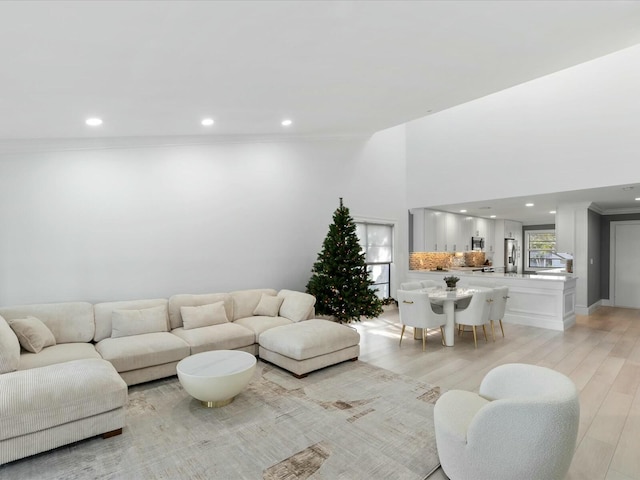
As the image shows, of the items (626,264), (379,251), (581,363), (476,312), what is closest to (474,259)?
(626,264)

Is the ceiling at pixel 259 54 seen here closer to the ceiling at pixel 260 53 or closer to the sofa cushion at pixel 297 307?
the ceiling at pixel 260 53

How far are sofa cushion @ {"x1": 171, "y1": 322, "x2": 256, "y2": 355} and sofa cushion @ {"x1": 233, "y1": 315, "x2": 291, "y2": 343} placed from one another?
3.4 inches

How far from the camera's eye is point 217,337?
163 inches

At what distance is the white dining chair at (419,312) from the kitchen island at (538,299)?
2123mm

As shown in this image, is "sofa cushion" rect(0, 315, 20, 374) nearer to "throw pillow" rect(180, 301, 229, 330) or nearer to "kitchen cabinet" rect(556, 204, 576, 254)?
"throw pillow" rect(180, 301, 229, 330)

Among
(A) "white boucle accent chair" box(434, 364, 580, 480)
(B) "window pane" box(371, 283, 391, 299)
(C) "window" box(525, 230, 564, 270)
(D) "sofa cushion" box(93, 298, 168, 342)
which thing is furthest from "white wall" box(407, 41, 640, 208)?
(C) "window" box(525, 230, 564, 270)

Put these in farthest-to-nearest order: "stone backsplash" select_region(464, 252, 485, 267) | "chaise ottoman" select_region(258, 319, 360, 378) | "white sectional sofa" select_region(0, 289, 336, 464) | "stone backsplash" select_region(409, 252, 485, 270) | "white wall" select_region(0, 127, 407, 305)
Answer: "stone backsplash" select_region(464, 252, 485, 267)
"stone backsplash" select_region(409, 252, 485, 270)
"white wall" select_region(0, 127, 407, 305)
"chaise ottoman" select_region(258, 319, 360, 378)
"white sectional sofa" select_region(0, 289, 336, 464)

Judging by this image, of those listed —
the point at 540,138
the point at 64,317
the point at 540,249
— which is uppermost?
the point at 540,138

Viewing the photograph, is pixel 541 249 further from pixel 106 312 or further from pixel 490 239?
pixel 106 312

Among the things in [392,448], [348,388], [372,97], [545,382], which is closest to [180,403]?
[348,388]

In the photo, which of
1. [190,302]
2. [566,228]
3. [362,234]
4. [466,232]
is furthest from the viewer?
[466,232]

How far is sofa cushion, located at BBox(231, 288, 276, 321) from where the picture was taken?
5.07 meters

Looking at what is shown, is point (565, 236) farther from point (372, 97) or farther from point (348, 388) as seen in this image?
point (348, 388)

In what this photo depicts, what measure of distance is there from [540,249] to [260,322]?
11262mm
